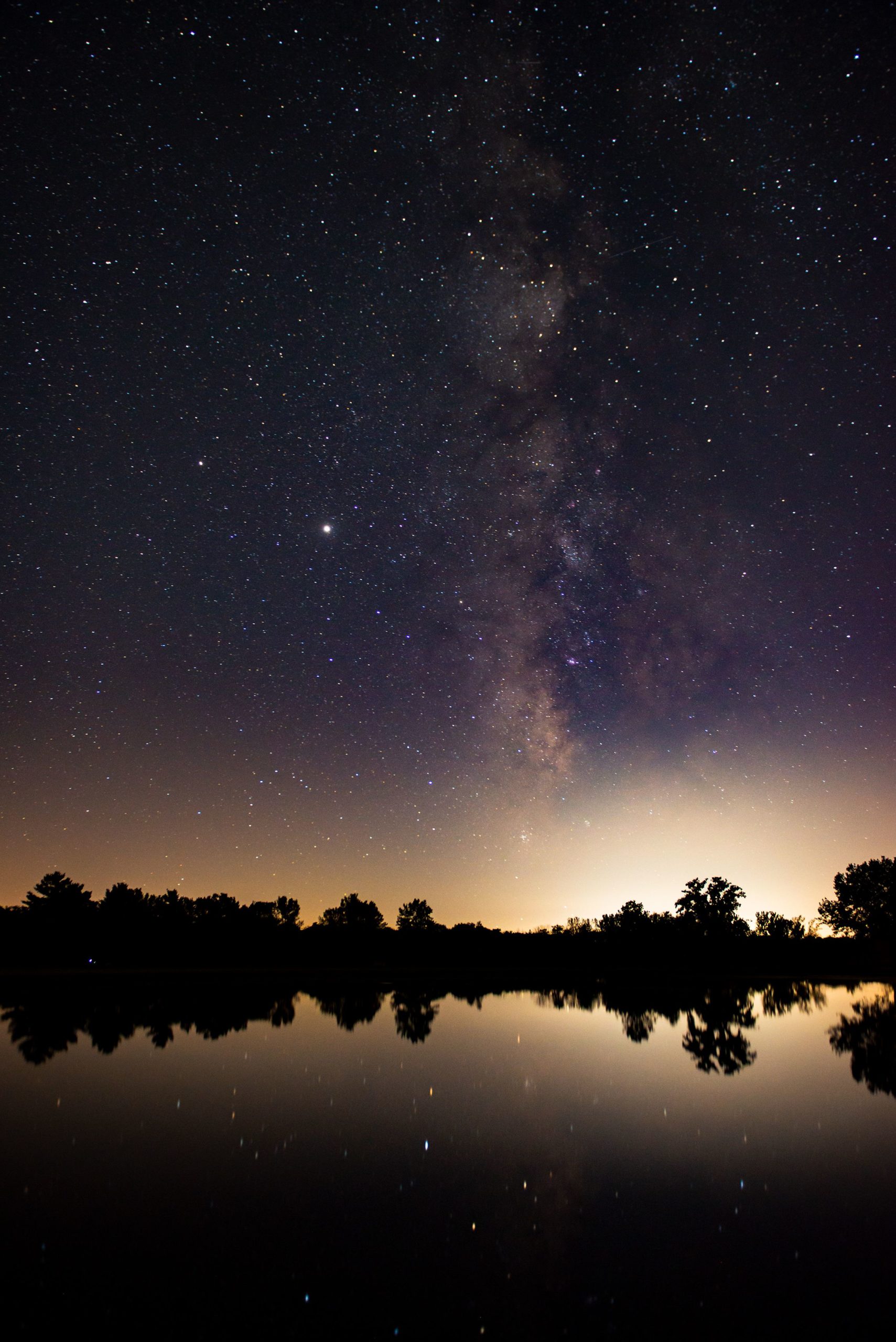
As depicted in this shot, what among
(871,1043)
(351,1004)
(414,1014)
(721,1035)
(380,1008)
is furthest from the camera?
(351,1004)

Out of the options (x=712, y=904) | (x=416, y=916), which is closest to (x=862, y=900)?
(x=712, y=904)

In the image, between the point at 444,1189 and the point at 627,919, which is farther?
the point at 627,919

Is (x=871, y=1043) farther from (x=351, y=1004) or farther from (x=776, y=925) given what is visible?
(x=776, y=925)

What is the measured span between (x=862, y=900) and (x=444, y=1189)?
108271mm

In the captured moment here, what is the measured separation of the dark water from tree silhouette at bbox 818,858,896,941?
8762 centimetres

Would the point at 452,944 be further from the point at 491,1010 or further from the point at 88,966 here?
the point at 491,1010

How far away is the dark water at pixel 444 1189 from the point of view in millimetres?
5230

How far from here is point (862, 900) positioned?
304ft

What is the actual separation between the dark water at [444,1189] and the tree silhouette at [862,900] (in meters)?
87.6

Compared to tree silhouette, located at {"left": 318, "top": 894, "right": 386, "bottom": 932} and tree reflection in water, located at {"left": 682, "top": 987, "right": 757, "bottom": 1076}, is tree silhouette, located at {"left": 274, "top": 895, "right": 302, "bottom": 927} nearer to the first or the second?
tree silhouette, located at {"left": 318, "top": 894, "right": 386, "bottom": 932}

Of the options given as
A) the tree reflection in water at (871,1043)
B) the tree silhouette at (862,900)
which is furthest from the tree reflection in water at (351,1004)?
the tree silhouette at (862,900)

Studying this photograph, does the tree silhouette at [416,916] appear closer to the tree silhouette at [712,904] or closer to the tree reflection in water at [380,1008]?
the tree silhouette at [712,904]

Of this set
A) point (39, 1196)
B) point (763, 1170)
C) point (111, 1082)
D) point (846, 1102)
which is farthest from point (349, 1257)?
point (846, 1102)

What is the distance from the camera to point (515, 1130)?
9.88 meters
